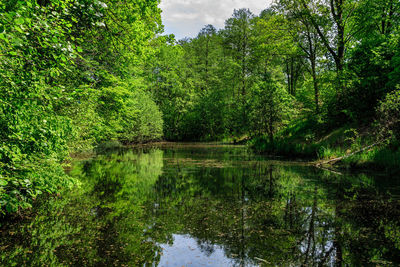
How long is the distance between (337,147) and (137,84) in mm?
13616

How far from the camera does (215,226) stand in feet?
18.5

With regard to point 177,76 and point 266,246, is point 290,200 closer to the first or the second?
point 266,246

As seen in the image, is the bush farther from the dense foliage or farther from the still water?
the dense foliage

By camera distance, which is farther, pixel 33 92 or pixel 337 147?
pixel 337 147

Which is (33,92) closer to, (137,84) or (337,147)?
(337,147)

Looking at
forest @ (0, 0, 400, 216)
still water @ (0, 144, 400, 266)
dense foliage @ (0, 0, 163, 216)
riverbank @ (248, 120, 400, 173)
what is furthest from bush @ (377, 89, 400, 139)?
dense foliage @ (0, 0, 163, 216)

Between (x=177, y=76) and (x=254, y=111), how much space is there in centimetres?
2233

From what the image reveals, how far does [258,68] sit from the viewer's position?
36.0 metres

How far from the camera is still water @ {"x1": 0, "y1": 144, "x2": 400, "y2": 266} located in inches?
169

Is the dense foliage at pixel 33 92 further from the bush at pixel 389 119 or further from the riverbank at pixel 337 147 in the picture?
the riverbank at pixel 337 147

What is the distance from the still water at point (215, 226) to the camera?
4289mm

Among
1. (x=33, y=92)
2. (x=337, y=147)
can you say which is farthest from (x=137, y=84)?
(x=33, y=92)

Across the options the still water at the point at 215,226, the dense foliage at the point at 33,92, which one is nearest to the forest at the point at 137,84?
the dense foliage at the point at 33,92

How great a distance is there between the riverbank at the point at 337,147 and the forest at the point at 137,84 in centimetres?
7
